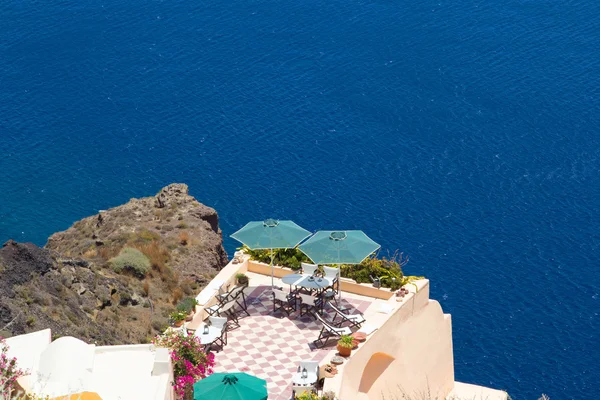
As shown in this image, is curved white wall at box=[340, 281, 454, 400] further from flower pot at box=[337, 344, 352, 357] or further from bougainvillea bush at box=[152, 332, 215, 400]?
bougainvillea bush at box=[152, 332, 215, 400]

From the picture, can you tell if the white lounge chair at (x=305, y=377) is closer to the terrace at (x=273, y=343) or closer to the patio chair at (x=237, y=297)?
the terrace at (x=273, y=343)

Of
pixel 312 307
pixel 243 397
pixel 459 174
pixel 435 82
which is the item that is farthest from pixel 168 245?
pixel 435 82

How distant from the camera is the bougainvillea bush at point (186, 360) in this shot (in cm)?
2744

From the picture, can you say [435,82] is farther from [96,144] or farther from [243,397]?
[243,397]

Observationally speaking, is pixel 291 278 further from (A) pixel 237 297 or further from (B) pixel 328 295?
(A) pixel 237 297

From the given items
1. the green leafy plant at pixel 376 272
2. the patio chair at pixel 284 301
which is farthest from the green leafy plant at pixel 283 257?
the patio chair at pixel 284 301

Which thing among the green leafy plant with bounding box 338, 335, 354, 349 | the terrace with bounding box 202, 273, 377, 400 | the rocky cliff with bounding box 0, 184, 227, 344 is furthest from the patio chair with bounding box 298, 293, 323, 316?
the rocky cliff with bounding box 0, 184, 227, 344

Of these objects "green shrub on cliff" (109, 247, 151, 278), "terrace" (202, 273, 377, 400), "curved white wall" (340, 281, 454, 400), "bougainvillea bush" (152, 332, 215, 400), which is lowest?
"green shrub on cliff" (109, 247, 151, 278)

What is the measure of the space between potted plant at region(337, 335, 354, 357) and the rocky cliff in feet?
27.9

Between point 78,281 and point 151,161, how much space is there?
44800 mm

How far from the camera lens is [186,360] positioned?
28.1 metres

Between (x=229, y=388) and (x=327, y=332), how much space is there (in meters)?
5.60

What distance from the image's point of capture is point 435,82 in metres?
89.0

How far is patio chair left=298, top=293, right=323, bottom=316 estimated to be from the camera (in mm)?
32719
